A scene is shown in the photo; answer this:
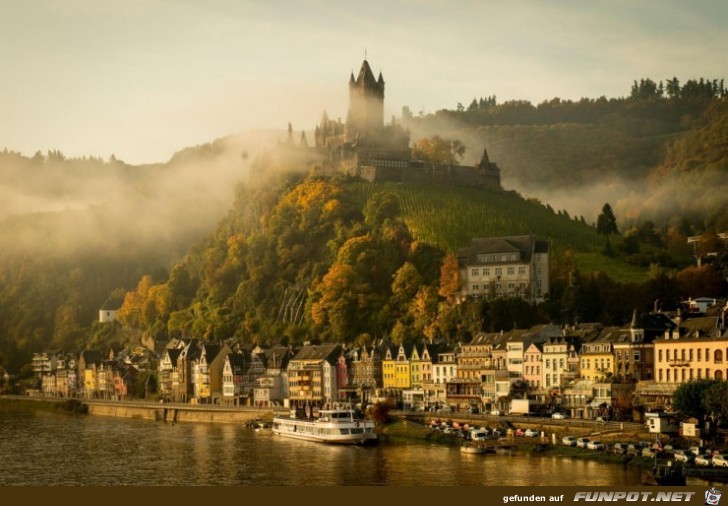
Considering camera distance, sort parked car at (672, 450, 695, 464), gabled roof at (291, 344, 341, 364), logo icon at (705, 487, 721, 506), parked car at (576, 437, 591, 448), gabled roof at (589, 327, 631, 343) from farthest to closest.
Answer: gabled roof at (291, 344, 341, 364)
gabled roof at (589, 327, 631, 343)
parked car at (576, 437, 591, 448)
parked car at (672, 450, 695, 464)
logo icon at (705, 487, 721, 506)

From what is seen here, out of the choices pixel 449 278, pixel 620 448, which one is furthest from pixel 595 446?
pixel 449 278

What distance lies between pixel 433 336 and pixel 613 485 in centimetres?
5131

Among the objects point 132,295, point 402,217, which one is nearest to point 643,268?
point 402,217

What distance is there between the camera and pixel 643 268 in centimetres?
12138

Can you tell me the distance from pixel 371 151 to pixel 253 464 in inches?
3536

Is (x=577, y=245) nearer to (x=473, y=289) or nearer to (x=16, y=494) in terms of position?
(x=473, y=289)

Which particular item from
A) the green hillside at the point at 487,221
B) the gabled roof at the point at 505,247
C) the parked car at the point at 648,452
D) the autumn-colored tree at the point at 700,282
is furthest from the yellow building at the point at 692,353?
the green hillside at the point at 487,221

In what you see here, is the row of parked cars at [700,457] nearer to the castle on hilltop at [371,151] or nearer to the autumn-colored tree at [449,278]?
the autumn-colored tree at [449,278]

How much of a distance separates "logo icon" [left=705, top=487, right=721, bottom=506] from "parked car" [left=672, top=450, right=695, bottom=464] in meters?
8.88

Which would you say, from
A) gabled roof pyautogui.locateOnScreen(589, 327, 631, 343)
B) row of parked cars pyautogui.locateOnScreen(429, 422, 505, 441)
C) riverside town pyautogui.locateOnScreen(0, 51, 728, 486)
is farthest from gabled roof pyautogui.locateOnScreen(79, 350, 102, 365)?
gabled roof pyautogui.locateOnScreen(589, 327, 631, 343)

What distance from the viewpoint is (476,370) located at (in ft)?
318

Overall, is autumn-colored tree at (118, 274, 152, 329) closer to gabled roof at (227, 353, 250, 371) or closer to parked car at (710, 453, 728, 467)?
gabled roof at (227, 353, 250, 371)

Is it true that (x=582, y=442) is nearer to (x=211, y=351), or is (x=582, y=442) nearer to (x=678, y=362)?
(x=678, y=362)

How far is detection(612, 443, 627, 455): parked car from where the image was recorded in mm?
68375
